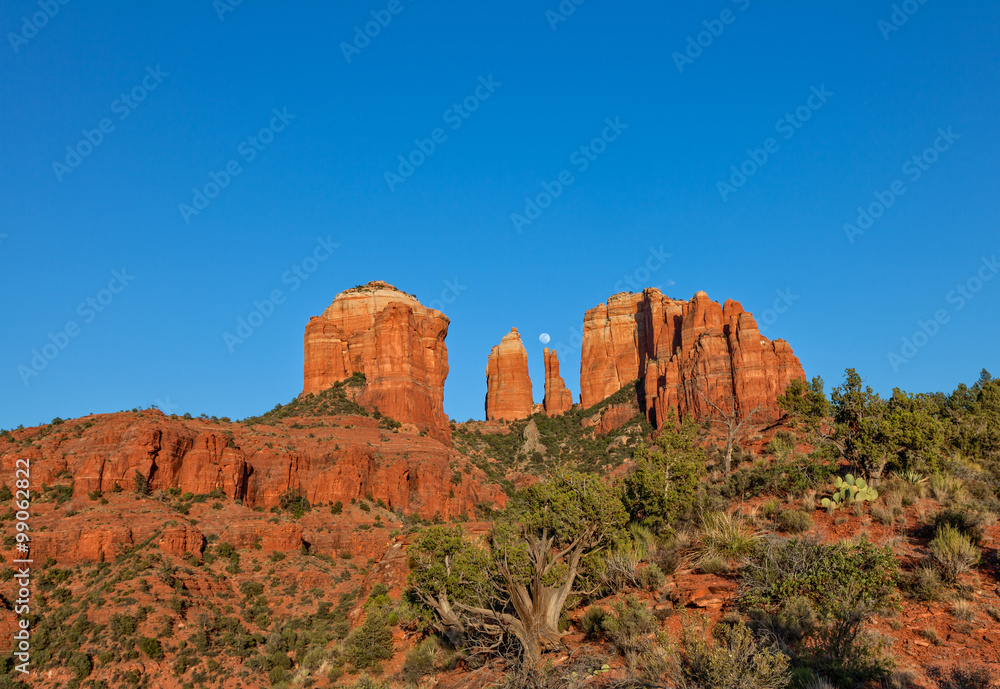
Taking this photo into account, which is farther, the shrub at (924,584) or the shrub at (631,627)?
the shrub at (631,627)

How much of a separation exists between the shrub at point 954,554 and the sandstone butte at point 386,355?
254 ft

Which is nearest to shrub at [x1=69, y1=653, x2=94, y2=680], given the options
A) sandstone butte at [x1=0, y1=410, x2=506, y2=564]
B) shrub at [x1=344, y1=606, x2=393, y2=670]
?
sandstone butte at [x1=0, y1=410, x2=506, y2=564]

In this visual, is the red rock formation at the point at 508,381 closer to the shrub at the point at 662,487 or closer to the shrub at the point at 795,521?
the shrub at the point at 662,487

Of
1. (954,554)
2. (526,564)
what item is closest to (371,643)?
(526,564)

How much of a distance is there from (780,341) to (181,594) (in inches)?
3446

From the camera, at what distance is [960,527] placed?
619 inches

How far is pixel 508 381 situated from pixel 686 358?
1660 inches

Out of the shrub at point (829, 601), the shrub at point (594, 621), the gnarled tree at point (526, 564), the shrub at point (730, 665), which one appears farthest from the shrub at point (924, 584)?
the gnarled tree at point (526, 564)

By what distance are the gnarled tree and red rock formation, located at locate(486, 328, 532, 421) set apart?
11415 centimetres

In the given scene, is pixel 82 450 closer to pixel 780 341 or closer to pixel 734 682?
pixel 734 682

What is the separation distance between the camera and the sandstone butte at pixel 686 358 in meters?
97.0

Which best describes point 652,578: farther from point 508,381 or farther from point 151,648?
point 508,381

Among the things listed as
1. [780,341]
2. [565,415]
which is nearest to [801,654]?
[780,341]

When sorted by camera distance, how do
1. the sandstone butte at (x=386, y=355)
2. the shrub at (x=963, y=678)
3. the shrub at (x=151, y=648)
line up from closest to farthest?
the shrub at (x=963, y=678), the shrub at (x=151, y=648), the sandstone butte at (x=386, y=355)
